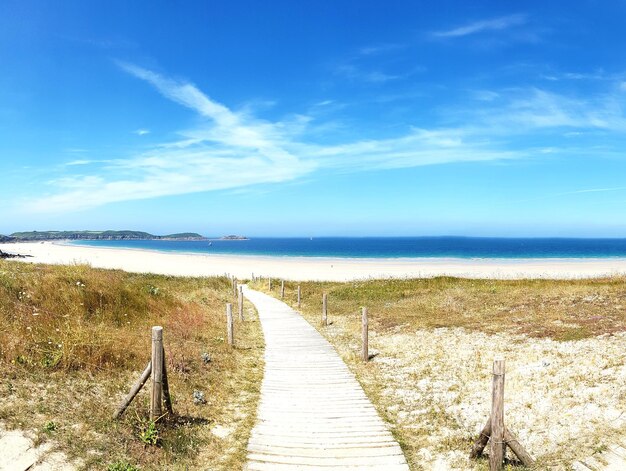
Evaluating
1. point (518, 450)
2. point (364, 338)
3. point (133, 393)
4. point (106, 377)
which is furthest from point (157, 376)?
point (364, 338)

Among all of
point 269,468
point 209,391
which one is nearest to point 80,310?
point 209,391

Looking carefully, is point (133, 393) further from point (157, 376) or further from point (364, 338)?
point (364, 338)

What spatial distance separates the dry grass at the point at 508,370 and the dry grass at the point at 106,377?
11.6ft

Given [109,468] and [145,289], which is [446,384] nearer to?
[109,468]

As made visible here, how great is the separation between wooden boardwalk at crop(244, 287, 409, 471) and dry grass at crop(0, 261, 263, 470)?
415mm

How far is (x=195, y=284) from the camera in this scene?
3478 cm

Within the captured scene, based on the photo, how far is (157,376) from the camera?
7359 mm

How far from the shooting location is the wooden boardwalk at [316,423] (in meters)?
7.17

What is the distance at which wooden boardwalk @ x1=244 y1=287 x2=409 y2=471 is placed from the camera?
23.5 feet

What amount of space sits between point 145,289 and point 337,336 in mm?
8728

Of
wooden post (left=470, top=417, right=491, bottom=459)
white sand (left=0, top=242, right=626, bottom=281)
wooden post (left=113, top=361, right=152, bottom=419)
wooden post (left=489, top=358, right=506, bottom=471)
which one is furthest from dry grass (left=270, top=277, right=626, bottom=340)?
white sand (left=0, top=242, right=626, bottom=281)

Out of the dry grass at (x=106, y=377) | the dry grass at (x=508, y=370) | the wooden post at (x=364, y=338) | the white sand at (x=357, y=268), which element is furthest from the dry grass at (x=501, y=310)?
the white sand at (x=357, y=268)

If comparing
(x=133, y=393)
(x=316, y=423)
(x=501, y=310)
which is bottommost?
(x=316, y=423)

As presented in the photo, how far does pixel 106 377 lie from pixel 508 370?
32.6 feet
